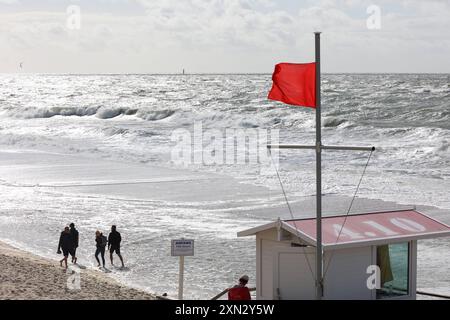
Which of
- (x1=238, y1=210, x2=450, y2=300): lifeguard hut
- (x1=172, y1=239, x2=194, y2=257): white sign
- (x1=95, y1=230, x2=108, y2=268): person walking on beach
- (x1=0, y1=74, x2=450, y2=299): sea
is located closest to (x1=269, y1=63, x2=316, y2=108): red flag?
(x1=238, y1=210, x2=450, y2=300): lifeguard hut

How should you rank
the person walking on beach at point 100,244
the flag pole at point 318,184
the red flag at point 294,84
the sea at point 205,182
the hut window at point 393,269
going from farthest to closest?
the sea at point 205,182, the person walking on beach at point 100,244, the hut window at point 393,269, the red flag at point 294,84, the flag pole at point 318,184

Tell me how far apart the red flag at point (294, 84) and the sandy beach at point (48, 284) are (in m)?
5.34

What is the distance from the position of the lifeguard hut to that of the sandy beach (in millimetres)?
2935

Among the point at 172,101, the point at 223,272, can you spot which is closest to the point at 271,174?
the point at 223,272

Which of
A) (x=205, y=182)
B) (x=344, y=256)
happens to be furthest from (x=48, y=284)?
(x=205, y=182)

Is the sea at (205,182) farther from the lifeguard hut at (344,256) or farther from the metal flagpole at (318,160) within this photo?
the metal flagpole at (318,160)

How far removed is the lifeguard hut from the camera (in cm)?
1338

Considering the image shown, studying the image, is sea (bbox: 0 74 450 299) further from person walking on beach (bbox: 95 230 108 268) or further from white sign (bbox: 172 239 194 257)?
white sign (bbox: 172 239 194 257)

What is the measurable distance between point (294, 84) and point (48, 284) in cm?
647

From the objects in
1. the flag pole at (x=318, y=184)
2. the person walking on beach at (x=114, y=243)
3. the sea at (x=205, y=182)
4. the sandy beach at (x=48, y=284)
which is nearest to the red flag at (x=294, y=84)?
the flag pole at (x=318, y=184)

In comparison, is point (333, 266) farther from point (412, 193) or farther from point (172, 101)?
point (172, 101)

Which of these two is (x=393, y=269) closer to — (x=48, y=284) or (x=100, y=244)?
(x=48, y=284)

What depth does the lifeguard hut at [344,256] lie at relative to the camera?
13.4 meters

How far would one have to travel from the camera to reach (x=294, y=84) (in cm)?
1198
